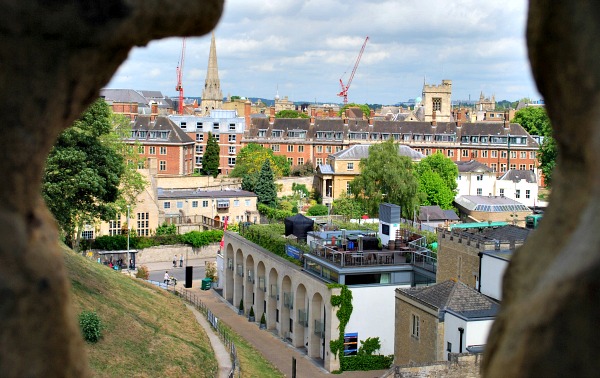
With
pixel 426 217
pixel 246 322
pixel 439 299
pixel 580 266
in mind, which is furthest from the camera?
pixel 426 217

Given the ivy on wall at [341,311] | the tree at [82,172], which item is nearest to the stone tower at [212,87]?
the tree at [82,172]

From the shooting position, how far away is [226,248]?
61.6 meters

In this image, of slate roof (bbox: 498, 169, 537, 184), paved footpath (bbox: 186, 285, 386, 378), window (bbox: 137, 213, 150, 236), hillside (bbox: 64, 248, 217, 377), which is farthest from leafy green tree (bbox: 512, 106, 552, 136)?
hillside (bbox: 64, 248, 217, 377)

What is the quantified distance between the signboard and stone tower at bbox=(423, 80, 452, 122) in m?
93.6

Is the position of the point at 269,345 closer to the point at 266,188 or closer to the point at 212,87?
the point at 266,188

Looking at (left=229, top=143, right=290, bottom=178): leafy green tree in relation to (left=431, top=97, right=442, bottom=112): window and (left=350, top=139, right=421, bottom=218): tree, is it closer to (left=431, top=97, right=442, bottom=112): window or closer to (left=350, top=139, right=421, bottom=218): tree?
(left=350, top=139, right=421, bottom=218): tree

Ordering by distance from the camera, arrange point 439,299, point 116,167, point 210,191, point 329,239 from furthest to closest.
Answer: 1. point 210,191
2. point 329,239
3. point 116,167
4. point 439,299

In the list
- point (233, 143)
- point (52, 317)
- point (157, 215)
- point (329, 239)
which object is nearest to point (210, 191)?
point (157, 215)

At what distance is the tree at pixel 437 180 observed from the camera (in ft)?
282

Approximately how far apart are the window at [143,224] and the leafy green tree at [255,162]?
2370 centimetres

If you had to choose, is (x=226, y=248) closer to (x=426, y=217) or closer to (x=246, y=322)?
(x=246, y=322)

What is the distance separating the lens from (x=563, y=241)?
16.0 ft

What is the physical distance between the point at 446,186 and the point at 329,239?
4061 cm

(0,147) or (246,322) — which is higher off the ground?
(0,147)
